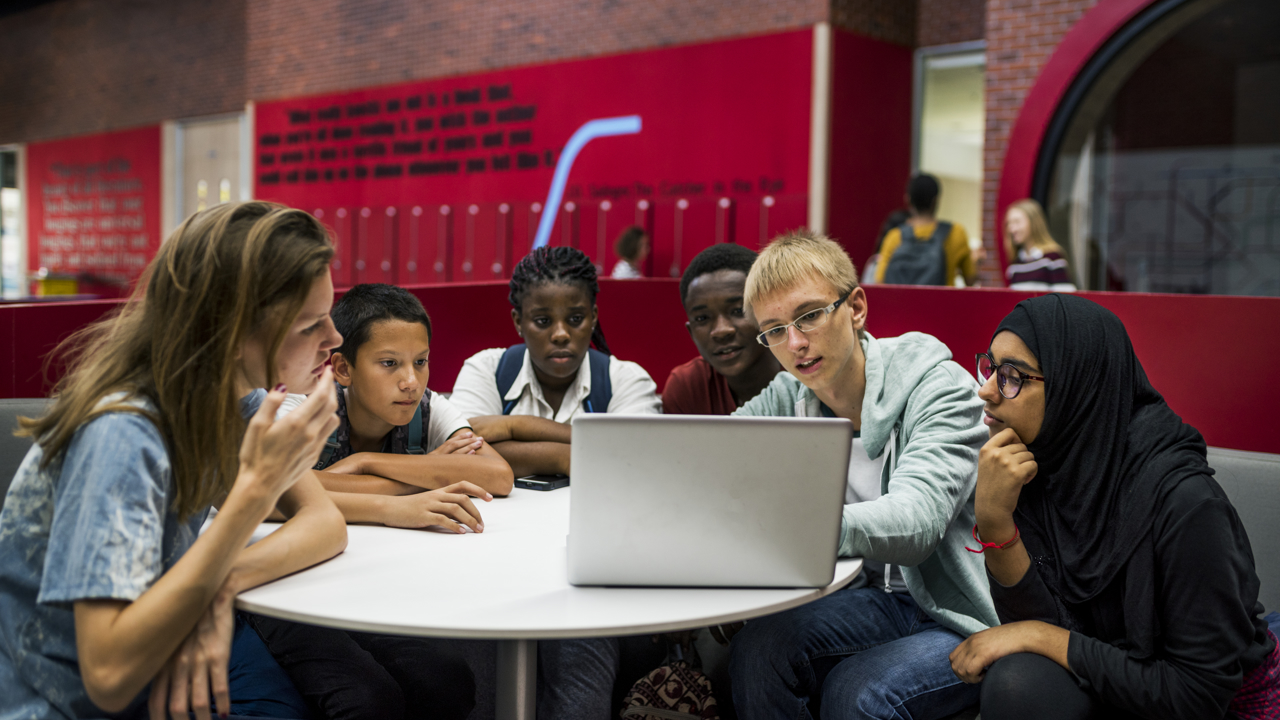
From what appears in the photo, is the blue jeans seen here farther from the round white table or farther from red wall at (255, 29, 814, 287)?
red wall at (255, 29, 814, 287)

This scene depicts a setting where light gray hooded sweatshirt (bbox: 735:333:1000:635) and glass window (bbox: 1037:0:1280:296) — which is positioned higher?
glass window (bbox: 1037:0:1280:296)

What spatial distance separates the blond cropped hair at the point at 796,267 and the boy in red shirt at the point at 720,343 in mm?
622

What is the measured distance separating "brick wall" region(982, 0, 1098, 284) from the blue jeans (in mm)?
5421

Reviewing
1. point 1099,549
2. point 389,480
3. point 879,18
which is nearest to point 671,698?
point 389,480

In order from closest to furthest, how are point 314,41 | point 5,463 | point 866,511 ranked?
1. point 866,511
2. point 5,463
3. point 314,41

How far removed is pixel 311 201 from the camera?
1120cm

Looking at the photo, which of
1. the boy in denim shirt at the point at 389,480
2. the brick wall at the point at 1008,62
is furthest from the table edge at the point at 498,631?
the brick wall at the point at 1008,62

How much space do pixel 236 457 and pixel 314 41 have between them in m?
10.9

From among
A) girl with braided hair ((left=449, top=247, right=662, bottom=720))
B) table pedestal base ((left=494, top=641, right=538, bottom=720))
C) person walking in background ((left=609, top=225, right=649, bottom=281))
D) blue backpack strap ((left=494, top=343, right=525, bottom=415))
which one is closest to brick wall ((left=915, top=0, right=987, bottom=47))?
person walking in background ((left=609, top=225, right=649, bottom=281))

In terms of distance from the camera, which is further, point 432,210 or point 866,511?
point 432,210

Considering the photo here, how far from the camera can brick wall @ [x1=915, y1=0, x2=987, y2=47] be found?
747 centimetres

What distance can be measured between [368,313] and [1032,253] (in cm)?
454

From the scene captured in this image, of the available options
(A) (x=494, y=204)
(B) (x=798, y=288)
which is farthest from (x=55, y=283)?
(B) (x=798, y=288)

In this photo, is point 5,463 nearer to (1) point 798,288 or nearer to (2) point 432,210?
(1) point 798,288
